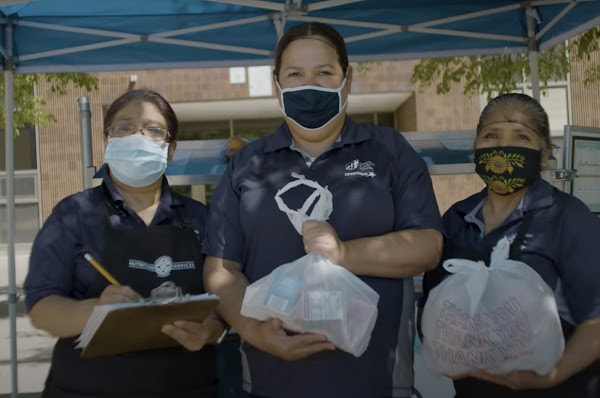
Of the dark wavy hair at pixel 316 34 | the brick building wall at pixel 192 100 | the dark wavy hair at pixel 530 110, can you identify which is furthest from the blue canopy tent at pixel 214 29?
the brick building wall at pixel 192 100

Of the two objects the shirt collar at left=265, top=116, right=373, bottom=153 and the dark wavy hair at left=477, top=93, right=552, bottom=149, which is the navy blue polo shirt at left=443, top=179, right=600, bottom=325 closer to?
the dark wavy hair at left=477, top=93, right=552, bottom=149

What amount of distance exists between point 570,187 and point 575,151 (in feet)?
0.77

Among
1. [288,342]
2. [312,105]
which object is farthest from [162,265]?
[312,105]

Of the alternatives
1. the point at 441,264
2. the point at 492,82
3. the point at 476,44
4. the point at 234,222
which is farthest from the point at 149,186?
the point at 492,82

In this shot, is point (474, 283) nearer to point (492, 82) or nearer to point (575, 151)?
point (575, 151)

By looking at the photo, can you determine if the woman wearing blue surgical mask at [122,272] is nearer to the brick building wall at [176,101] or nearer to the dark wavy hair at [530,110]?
the dark wavy hair at [530,110]

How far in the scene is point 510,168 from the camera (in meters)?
2.37

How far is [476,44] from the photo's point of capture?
5.56 metres

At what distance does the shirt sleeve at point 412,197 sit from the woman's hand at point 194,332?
0.71 metres

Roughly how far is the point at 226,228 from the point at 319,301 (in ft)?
1.56

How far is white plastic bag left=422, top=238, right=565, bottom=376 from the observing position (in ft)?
6.41

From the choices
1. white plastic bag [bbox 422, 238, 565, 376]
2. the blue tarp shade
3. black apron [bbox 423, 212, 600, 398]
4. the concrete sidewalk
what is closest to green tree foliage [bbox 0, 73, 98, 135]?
the concrete sidewalk

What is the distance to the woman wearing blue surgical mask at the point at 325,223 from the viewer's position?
2.00m

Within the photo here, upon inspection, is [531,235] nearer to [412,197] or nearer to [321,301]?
[412,197]
